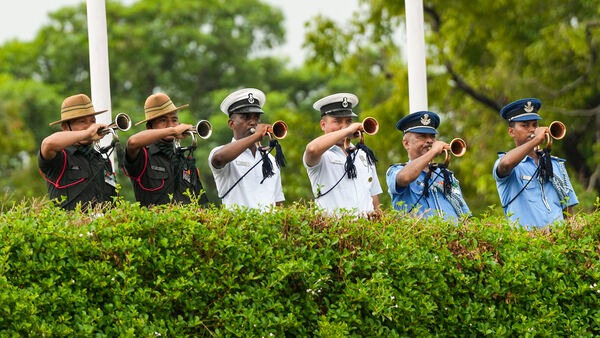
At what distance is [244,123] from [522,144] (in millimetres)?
1995

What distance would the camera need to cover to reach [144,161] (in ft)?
24.9

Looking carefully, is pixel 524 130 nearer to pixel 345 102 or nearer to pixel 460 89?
pixel 345 102

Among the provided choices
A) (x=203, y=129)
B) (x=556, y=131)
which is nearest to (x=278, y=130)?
(x=203, y=129)

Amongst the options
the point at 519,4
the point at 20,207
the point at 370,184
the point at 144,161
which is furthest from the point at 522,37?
the point at 20,207

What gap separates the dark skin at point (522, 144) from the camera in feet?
26.9

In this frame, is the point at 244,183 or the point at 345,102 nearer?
the point at 244,183

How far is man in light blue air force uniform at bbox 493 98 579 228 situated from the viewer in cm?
843

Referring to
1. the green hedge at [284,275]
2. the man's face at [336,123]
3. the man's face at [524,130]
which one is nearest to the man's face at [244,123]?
the man's face at [336,123]

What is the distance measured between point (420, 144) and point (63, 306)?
3.54m

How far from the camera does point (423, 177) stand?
8.27 m

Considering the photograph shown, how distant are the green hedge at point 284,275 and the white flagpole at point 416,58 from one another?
10.1 ft

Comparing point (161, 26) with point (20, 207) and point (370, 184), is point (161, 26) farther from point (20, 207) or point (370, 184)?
point (20, 207)

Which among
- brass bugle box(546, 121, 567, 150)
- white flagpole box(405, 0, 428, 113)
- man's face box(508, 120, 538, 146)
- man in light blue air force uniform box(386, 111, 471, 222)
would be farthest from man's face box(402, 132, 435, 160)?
white flagpole box(405, 0, 428, 113)

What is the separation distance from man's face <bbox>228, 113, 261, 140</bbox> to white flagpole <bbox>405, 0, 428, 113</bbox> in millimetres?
2058
